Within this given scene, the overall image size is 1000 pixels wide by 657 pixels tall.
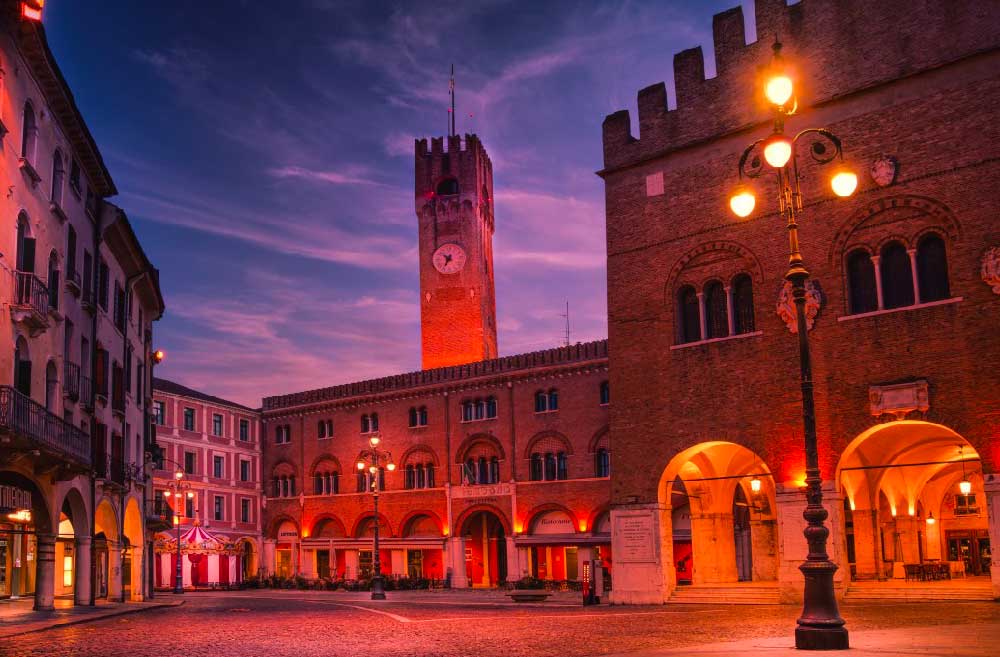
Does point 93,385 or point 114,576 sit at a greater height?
point 93,385

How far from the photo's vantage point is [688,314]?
26.6 meters

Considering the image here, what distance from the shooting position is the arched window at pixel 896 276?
23.1 m

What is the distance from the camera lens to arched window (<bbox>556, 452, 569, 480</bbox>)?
1764 inches

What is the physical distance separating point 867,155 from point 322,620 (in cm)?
1591

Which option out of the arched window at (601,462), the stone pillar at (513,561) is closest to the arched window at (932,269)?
the arched window at (601,462)

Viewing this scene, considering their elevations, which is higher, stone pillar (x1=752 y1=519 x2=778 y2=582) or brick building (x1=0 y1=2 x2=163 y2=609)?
brick building (x1=0 y1=2 x2=163 y2=609)

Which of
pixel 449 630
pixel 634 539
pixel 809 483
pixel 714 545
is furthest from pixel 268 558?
pixel 809 483

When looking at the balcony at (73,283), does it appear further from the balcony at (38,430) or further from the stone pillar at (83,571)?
the stone pillar at (83,571)

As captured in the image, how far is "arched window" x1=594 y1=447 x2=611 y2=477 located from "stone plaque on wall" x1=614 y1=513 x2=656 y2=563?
17.2 meters

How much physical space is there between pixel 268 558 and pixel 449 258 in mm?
20269

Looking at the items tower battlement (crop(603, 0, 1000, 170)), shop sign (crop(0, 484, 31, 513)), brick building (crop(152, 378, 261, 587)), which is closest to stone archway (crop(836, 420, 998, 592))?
tower battlement (crop(603, 0, 1000, 170))

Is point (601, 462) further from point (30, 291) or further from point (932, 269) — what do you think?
point (30, 291)

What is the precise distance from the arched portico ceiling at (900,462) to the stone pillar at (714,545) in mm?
3495

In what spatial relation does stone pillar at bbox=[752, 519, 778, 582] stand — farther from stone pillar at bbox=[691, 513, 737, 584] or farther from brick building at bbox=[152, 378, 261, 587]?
brick building at bbox=[152, 378, 261, 587]
